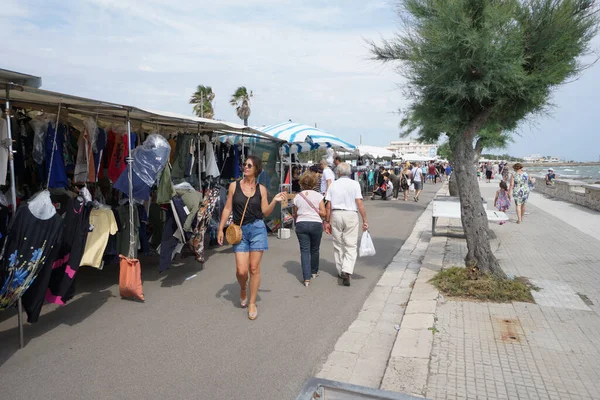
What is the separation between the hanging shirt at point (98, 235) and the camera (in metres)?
5.09

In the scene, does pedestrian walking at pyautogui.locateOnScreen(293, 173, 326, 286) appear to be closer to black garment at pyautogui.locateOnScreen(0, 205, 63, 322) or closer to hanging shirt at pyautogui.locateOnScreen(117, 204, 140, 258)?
hanging shirt at pyautogui.locateOnScreen(117, 204, 140, 258)

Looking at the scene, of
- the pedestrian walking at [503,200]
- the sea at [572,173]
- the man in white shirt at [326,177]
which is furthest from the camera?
the sea at [572,173]

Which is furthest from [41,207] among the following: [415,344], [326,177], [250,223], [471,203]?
[326,177]

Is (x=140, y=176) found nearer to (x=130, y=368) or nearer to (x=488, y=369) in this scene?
(x=130, y=368)

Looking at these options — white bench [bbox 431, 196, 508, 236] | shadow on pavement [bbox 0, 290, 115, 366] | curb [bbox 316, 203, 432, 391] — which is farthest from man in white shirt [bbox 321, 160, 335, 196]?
shadow on pavement [bbox 0, 290, 115, 366]

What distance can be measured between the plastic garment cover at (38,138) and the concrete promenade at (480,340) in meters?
3.99

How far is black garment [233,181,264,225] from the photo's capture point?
4988 millimetres

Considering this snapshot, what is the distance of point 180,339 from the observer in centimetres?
438

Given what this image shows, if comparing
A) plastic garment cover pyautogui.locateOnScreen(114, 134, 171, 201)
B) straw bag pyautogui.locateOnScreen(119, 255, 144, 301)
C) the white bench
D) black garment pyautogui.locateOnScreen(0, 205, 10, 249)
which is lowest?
straw bag pyautogui.locateOnScreen(119, 255, 144, 301)

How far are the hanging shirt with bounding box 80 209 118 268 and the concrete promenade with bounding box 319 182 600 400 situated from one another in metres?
2.91

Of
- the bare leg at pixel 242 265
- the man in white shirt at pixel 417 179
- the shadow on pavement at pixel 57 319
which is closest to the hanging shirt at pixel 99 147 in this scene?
the shadow on pavement at pixel 57 319

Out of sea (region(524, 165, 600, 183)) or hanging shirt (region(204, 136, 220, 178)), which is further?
sea (region(524, 165, 600, 183))

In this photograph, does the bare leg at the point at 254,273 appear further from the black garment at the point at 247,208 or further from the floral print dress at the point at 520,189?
the floral print dress at the point at 520,189

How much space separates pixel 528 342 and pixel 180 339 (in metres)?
3.31
